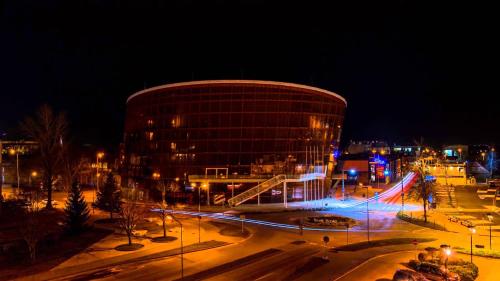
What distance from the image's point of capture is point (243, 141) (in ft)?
248

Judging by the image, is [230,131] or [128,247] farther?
[230,131]

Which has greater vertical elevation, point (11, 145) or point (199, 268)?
point (11, 145)

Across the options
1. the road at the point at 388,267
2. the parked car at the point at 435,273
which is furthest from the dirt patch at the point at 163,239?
the parked car at the point at 435,273

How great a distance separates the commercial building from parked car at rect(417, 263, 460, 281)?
1717 inches

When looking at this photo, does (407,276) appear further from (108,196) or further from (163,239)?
(108,196)

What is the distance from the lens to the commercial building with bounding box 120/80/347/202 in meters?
75.7

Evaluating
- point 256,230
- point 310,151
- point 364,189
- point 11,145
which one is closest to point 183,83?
point 310,151

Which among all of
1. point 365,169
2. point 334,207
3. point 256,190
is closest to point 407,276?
point 334,207

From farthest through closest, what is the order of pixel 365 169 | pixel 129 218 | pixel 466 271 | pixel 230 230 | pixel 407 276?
pixel 365 169 → pixel 230 230 → pixel 129 218 → pixel 466 271 → pixel 407 276

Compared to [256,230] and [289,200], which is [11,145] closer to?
[289,200]

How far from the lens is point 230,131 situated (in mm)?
75625

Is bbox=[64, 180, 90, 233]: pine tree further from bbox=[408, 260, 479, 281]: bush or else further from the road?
bbox=[408, 260, 479, 281]: bush

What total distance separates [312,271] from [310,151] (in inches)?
1951

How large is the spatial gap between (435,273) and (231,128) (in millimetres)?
49225
